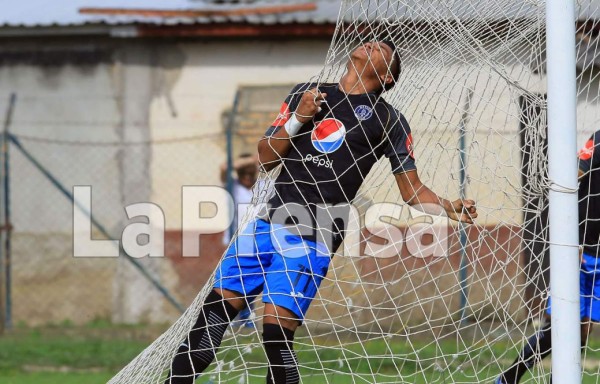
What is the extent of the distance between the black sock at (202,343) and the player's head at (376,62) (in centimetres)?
137

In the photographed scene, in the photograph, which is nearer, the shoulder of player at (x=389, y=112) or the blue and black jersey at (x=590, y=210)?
the shoulder of player at (x=389, y=112)

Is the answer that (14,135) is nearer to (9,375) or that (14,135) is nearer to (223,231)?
(223,231)

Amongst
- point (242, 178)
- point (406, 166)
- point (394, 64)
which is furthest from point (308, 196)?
point (242, 178)

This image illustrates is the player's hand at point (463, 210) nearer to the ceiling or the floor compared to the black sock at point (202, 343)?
Result: nearer to the ceiling

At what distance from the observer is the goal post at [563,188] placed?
184 inches

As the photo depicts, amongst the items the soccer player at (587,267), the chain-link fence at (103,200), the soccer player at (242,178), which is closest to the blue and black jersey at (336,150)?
the soccer player at (587,267)

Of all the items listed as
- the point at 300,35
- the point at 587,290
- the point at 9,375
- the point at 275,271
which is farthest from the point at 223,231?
the point at 275,271

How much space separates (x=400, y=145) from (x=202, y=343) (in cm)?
144

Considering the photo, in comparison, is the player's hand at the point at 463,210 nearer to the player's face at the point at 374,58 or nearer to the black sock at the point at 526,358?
the player's face at the point at 374,58

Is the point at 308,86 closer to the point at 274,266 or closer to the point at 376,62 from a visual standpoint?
the point at 376,62

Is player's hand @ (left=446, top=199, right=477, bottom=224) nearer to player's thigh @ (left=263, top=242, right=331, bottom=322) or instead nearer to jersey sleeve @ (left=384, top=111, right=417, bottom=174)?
jersey sleeve @ (left=384, top=111, right=417, bottom=174)

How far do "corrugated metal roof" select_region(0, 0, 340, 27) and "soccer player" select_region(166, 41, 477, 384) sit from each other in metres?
6.26

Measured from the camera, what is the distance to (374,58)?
17.9 feet

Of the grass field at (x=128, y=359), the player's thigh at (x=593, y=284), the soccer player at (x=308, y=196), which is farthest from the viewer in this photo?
the grass field at (x=128, y=359)
